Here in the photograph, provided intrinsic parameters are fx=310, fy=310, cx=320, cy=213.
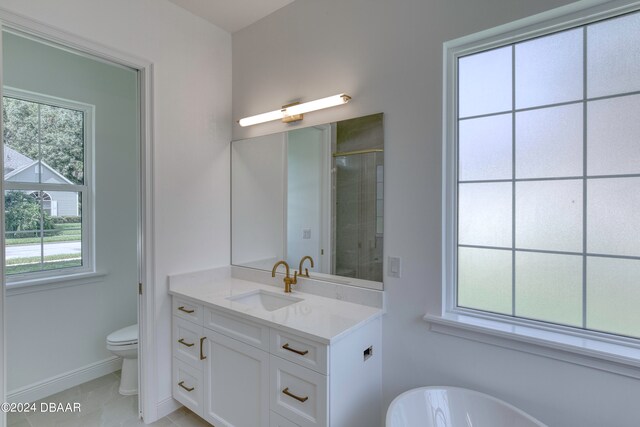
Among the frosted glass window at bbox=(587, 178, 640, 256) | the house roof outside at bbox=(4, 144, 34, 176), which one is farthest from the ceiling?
the frosted glass window at bbox=(587, 178, 640, 256)

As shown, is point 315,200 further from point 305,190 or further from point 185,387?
point 185,387

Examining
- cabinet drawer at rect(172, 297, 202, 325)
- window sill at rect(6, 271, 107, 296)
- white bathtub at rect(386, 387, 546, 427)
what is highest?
window sill at rect(6, 271, 107, 296)

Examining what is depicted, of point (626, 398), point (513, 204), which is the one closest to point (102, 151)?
point (513, 204)

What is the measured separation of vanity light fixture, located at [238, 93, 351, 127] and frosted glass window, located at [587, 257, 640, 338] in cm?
145

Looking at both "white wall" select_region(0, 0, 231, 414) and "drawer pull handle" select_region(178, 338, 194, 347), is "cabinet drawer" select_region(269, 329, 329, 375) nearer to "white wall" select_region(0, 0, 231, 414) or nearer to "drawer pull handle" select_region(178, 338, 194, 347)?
"drawer pull handle" select_region(178, 338, 194, 347)

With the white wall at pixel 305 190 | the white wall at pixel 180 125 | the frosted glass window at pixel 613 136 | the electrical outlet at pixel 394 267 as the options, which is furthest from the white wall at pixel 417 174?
Answer: the white wall at pixel 180 125

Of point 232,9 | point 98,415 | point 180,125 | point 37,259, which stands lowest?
point 98,415

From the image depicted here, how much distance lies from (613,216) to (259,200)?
6.48 feet

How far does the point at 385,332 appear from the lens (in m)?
1.69

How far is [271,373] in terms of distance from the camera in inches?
59.6

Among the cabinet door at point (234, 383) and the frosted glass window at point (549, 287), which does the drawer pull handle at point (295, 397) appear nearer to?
the cabinet door at point (234, 383)

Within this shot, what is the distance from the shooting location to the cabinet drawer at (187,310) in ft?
6.27

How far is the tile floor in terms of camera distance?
1990 millimetres

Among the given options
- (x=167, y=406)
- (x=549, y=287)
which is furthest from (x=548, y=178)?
(x=167, y=406)
